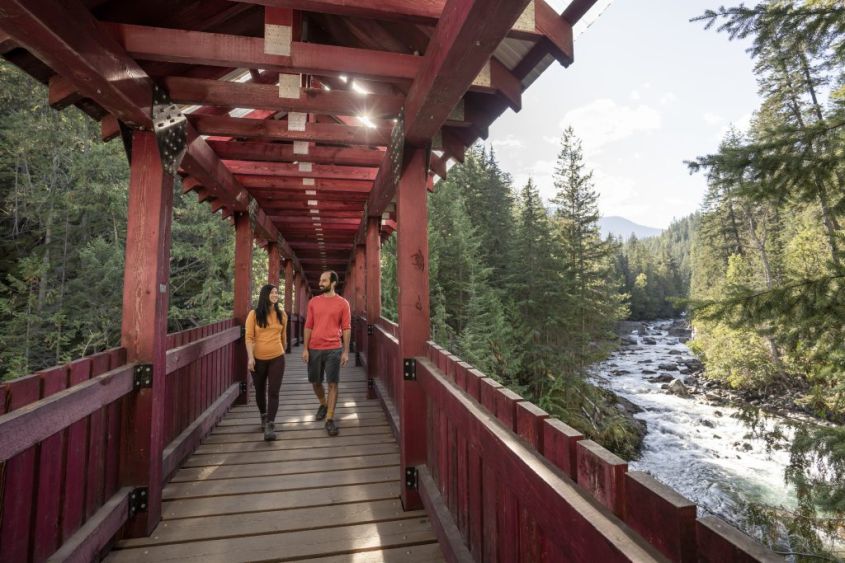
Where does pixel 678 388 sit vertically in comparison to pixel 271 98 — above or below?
below

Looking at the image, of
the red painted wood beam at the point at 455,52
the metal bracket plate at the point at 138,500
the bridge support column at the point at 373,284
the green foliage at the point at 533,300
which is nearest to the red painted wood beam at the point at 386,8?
the red painted wood beam at the point at 455,52

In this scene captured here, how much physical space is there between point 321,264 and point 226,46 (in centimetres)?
1467

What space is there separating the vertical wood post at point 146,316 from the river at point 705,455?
6856 millimetres

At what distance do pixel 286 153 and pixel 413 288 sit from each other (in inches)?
98.8

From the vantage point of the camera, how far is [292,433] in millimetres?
4715

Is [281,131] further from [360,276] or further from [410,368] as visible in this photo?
[360,276]

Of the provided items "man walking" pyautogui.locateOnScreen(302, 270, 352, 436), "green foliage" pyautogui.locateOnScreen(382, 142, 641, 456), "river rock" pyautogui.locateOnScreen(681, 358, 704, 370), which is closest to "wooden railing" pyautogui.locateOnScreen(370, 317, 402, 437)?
"man walking" pyautogui.locateOnScreen(302, 270, 352, 436)

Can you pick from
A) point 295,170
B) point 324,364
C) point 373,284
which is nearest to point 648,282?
point 373,284

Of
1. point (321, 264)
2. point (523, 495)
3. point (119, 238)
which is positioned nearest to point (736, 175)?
point (523, 495)

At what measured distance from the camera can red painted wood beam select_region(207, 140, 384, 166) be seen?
4504 millimetres

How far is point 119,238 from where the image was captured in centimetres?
1588

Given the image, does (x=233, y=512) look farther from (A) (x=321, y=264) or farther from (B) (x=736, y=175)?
(A) (x=321, y=264)

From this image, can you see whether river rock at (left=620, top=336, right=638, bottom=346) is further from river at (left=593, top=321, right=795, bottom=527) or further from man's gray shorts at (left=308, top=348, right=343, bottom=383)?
man's gray shorts at (left=308, top=348, right=343, bottom=383)

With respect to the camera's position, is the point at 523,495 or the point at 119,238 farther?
the point at 119,238
